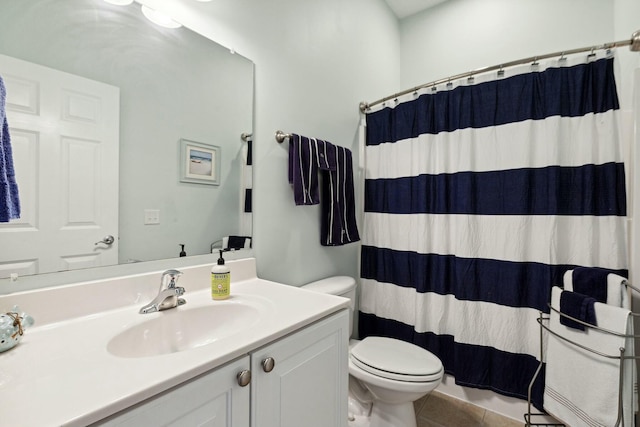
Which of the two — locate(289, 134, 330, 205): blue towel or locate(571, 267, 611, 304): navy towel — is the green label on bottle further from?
locate(571, 267, 611, 304): navy towel

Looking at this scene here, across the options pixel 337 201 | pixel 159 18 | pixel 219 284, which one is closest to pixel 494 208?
pixel 337 201

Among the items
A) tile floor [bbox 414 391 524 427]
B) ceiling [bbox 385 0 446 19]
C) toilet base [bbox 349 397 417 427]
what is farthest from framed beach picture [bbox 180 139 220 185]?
ceiling [bbox 385 0 446 19]

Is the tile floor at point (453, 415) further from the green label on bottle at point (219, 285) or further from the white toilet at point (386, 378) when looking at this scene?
the green label on bottle at point (219, 285)

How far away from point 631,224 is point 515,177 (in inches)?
18.8

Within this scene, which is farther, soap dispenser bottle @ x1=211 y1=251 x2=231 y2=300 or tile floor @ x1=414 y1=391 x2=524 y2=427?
tile floor @ x1=414 y1=391 x2=524 y2=427

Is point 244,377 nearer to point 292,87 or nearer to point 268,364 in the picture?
point 268,364

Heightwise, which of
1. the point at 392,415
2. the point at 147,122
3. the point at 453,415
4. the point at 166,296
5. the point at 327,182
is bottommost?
the point at 453,415

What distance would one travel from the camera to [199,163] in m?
1.15

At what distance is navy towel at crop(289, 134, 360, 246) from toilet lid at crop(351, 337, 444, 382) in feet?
1.92

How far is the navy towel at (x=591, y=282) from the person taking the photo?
3.89 feet

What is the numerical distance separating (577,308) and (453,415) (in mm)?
927

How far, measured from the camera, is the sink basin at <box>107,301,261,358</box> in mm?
774

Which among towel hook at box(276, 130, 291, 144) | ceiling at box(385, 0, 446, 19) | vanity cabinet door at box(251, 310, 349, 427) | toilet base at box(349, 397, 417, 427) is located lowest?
toilet base at box(349, 397, 417, 427)

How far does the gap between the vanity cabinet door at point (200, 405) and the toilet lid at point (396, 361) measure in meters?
0.80
